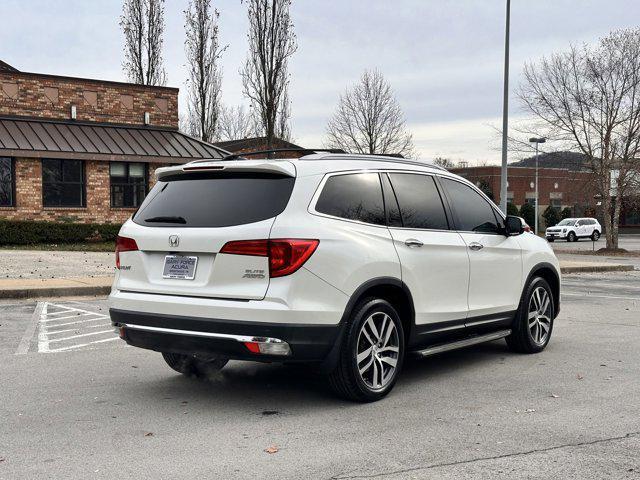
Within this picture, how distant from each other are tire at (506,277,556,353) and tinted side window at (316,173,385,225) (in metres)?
2.39

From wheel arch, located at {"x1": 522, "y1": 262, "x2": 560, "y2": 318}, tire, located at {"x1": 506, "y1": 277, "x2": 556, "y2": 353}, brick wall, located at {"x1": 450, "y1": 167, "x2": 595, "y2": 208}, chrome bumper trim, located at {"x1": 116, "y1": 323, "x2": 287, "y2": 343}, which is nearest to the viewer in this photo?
chrome bumper trim, located at {"x1": 116, "y1": 323, "x2": 287, "y2": 343}

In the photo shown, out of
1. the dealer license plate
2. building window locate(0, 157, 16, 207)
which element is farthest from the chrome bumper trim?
building window locate(0, 157, 16, 207)

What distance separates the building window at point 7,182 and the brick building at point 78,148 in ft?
0.11

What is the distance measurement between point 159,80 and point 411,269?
3781cm

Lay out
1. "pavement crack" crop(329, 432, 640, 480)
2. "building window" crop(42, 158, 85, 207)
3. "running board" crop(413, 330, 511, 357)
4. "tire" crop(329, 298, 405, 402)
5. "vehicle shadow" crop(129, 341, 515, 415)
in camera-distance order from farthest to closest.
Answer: "building window" crop(42, 158, 85, 207) < "running board" crop(413, 330, 511, 357) < "vehicle shadow" crop(129, 341, 515, 415) < "tire" crop(329, 298, 405, 402) < "pavement crack" crop(329, 432, 640, 480)

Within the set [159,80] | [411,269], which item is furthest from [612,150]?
[411,269]

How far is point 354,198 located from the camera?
5.51 meters

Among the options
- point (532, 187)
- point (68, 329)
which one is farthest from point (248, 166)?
point (532, 187)

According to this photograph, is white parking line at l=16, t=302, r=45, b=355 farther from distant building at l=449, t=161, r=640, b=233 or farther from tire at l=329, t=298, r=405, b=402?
distant building at l=449, t=161, r=640, b=233

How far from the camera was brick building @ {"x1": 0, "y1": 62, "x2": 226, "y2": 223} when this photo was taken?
25.9 metres

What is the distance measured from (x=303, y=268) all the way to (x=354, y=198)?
0.92 meters

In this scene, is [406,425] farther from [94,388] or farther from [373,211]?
[94,388]

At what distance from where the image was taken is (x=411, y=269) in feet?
18.7

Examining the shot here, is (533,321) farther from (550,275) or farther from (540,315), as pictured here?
(550,275)
